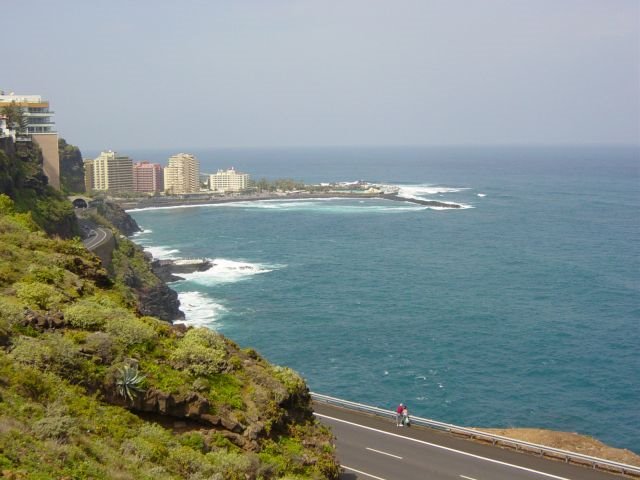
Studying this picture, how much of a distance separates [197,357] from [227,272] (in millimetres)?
59418

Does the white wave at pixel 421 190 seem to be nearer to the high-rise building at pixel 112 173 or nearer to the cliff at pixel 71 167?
the high-rise building at pixel 112 173

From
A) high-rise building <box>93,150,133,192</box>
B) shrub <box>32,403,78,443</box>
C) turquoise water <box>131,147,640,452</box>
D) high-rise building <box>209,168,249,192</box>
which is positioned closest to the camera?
shrub <box>32,403,78,443</box>

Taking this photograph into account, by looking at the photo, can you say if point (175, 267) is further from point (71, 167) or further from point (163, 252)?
point (71, 167)


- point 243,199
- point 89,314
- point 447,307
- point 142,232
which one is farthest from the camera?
point 243,199

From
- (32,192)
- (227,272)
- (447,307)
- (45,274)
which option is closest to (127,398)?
(45,274)

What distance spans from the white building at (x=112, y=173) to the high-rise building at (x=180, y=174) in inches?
386

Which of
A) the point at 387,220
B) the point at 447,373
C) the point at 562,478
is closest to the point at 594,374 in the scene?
the point at 447,373

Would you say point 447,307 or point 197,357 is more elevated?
point 197,357

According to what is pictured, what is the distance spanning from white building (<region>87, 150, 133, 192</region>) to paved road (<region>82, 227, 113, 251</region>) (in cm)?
9097

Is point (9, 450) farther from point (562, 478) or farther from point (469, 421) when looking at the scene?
point (469, 421)

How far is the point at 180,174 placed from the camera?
173500 millimetres

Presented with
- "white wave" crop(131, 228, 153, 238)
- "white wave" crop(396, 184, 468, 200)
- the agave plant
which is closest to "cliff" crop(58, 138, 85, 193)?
"white wave" crop(131, 228, 153, 238)

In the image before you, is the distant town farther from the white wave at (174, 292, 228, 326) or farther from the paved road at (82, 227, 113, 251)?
the white wave at (174, 292, 228, 326)

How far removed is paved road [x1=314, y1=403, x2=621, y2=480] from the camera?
21516 mm
